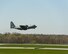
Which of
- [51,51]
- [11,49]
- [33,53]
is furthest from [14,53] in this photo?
[51,51]

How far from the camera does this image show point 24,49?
3846 millimetres

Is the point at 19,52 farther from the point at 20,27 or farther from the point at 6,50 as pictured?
the point at 20,27

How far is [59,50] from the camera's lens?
3859 mm

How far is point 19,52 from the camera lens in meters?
3.85

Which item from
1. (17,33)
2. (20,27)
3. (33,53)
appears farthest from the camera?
(20,27)

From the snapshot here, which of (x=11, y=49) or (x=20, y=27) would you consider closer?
(x=11, y=49)

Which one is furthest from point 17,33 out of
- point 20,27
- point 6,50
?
point 6,50

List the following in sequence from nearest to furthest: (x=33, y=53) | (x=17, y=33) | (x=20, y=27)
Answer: (x=33, y=53), (x=17, y=33), (x=20, y=27)

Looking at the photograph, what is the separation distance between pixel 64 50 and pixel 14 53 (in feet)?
2.82

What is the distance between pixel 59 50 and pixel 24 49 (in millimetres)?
601

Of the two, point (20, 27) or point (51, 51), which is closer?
point (51, 51)

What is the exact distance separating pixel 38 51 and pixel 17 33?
826 inches

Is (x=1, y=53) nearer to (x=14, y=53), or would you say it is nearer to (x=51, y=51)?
(x=14, y=53)

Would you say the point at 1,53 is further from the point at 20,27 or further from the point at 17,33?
the point at 20,27
